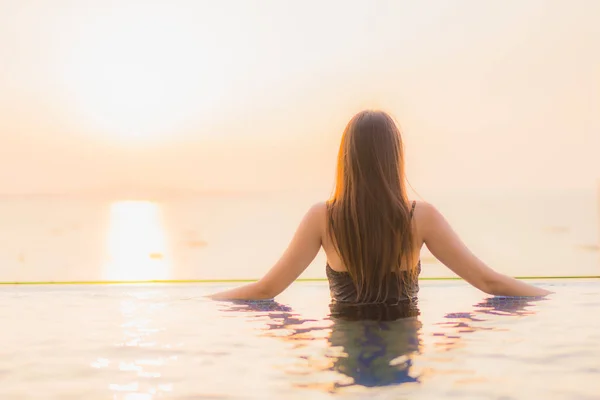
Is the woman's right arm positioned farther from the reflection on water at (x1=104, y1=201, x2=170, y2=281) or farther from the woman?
the reflection on water at (x1=104, y1=201, x2=170, y2=281)

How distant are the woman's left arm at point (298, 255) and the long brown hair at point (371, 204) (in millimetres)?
57

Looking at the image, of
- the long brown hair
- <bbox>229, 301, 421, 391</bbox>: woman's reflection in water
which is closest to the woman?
the long brown hair

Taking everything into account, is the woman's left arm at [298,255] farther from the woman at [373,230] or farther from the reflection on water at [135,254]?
the reflection on water at [135,254]

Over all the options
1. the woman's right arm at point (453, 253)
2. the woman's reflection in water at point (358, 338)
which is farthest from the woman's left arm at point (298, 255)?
the woman's right arm at point (453, 253)

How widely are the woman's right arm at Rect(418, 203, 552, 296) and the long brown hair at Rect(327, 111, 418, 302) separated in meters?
0.08

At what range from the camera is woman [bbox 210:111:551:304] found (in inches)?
89.3

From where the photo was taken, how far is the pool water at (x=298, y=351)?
146 centimetres

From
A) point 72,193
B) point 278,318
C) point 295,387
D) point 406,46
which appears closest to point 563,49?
point 406,46

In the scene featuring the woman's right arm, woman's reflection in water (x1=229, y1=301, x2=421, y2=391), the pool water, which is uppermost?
the woman's right arm

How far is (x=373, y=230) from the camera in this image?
226 cm

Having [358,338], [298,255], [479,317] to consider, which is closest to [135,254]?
[298,255]

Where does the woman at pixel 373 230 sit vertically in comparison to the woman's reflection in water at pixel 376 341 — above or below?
above

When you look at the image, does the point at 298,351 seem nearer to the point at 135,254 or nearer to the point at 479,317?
the point at 479,317

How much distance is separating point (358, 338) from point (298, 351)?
20 centimetres
